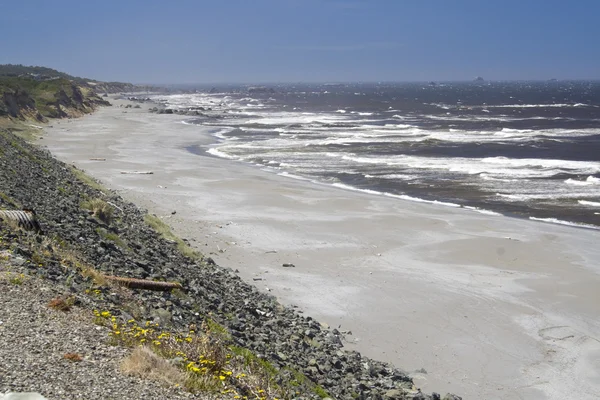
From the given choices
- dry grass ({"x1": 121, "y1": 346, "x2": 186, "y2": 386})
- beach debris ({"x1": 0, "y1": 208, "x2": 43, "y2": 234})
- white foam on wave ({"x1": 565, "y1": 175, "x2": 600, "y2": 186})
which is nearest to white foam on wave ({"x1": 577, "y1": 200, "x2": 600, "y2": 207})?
white foam on wave ({"x1": 565, "y1": 175, "x2": 600, "y2": 186})

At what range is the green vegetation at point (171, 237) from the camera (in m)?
18.2

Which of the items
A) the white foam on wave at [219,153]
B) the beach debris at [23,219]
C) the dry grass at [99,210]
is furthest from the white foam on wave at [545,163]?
the beach debris at [23,219]

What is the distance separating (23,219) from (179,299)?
386 centimetres

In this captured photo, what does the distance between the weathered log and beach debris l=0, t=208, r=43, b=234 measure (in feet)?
7.94

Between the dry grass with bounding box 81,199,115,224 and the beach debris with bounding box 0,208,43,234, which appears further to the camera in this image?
the dry grass with bounding box 81,199,115,224

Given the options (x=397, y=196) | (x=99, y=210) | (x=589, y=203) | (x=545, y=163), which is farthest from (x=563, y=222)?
(x=99, y=210)

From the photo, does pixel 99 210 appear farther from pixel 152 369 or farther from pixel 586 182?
pixel 586 182

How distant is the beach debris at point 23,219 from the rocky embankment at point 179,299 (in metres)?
0.29

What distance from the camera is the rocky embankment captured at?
9.69 m

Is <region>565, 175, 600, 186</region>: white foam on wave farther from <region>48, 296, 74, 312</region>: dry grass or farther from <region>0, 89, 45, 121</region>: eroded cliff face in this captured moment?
<region>0, 89, 45, 121</region>: eroded cliff face

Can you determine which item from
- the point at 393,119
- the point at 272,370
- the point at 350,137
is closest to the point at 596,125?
the point at 393,119

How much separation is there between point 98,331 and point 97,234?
780 cm

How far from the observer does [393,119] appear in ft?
310

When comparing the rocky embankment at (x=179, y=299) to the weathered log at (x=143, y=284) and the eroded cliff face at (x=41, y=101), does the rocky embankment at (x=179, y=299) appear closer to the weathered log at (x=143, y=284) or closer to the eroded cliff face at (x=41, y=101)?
the weathered log at (x=143, y=284)
